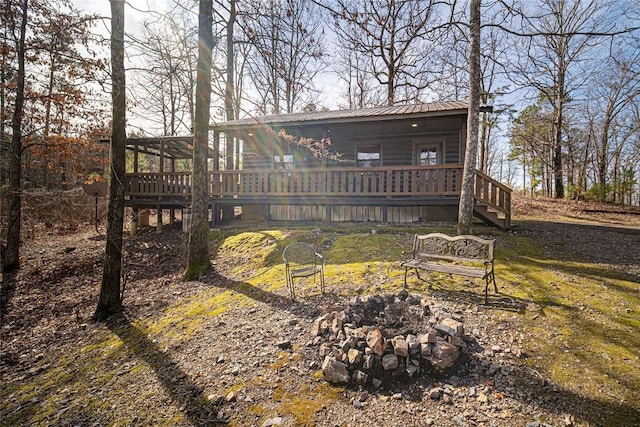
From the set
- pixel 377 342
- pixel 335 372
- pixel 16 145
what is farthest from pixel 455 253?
pixel 16 145

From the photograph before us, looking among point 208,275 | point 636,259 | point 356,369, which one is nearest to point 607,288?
point 636,259

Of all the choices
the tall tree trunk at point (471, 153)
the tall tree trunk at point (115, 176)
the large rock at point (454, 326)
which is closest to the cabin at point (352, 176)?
the tall tree trunk at point (471, 153)

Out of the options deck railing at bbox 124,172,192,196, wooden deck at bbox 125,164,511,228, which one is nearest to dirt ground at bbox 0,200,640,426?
wooden deck at bbox 125,164,511,228

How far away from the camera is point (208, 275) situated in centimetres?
749

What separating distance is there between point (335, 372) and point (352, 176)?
344 inches

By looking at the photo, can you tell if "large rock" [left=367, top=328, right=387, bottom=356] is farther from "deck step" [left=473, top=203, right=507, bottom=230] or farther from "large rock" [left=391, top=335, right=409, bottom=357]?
"deck step" [left=473, top=203, right=507, bottom=230]

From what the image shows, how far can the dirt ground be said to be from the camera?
8.78 ft

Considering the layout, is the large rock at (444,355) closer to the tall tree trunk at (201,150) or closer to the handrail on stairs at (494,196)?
the tall tree trunk at (201,150)

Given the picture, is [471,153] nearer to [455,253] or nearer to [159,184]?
[455,253]

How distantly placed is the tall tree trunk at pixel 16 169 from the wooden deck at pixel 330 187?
4.05 m

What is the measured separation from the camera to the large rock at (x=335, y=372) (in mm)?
3041

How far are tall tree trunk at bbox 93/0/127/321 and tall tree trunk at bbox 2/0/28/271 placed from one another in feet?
20.2

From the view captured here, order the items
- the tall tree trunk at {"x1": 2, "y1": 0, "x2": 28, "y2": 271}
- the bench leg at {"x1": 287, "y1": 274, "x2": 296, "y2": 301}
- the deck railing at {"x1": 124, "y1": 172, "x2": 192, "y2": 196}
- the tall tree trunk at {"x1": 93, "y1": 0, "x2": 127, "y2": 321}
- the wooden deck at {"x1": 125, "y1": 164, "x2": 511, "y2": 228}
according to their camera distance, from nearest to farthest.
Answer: the bench leg at {"x1": 287, "y1": 274, "x2": 296, "y2": 301}, the tall tree trunk at {"x1": 93, "y1": 0, "x2": 127, "y2": 321}, the tall tree trunk at {"x1": 2, "y1": 0, "x2": 28, "y2": 271}, the wooden deck at {"x1": 125, "y1": 164, "x2": 511, "y2": 228}, the deck railing at {"x1": 124, "y1": 172, "x2": 192, "y2": 196}

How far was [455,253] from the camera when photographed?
210 inches
